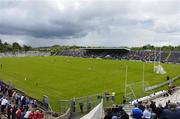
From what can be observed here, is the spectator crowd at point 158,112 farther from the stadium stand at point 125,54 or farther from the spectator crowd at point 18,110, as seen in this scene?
the stadium stand at point 125,54

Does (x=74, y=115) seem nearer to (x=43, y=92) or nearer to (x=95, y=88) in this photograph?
(x=43, y=92)

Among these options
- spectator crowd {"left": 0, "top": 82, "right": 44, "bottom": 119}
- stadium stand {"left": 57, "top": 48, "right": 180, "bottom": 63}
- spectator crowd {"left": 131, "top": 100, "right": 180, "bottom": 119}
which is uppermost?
spectator crowd {"left": 131, "top": 100, "right": 180, "bottom": 119}

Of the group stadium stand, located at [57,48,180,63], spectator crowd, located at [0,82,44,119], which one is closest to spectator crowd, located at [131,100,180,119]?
spectator crowd, located at [0,82,44,119]

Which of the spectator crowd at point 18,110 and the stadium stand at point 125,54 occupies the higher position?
the spectator crowd at point 18,110

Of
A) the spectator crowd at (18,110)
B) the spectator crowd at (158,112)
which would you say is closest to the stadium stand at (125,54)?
the spectator crowd at (18,110)

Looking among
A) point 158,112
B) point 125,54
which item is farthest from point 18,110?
point 125,54

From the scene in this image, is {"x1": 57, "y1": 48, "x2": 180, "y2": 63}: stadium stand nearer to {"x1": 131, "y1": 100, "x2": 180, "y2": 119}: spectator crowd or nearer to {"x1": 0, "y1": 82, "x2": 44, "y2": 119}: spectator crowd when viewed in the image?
{"x1": 0, "y1": 82, "x2": 44, "y2": 119}: spectator crowd

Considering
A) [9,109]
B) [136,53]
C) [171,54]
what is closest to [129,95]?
[9,109]

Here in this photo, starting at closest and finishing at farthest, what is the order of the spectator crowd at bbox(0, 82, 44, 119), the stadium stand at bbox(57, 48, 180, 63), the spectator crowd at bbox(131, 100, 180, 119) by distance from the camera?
1. the spectator crowd at bbox(131, 100, 180, 119)
2. the spectator crowd at bbox(0, 82, 44, 119)
3. the stadium stand at bbox(57, 48, 180, 63)

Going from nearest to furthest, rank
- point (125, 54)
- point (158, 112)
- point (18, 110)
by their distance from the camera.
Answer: point (158, 112), point (18, 110), point (125, 54)

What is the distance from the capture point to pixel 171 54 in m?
136

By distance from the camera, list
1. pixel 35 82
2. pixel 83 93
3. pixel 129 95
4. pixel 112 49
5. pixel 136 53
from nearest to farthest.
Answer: pixel 129 95
pixel 83 93
pixel 35 82
pixel 136 53
pixel 112 49

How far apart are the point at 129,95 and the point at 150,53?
101 metres

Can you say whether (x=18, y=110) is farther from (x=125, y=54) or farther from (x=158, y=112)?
(x=125, y=54)
